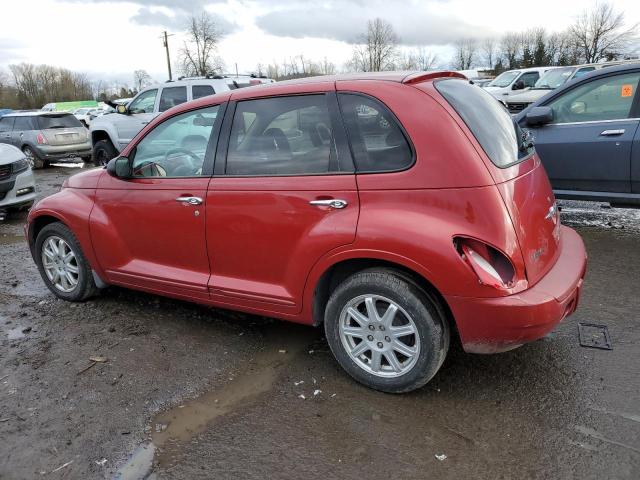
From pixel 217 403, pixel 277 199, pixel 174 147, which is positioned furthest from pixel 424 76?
pixel 217 403

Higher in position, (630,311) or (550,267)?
(550,267)

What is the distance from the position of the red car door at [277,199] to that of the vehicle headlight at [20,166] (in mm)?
6127

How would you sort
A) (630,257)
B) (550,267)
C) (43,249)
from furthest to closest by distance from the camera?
(630,257) < (43,249) < (550,267)

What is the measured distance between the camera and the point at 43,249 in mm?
4629

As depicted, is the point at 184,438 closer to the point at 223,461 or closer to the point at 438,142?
the point at 223,461

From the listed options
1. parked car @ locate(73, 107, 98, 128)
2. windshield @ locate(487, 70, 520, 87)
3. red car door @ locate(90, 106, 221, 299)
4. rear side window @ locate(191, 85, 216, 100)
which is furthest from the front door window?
parked car @ locate(73, 107, 98, 128)

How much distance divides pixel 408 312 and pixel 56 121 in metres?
14.6

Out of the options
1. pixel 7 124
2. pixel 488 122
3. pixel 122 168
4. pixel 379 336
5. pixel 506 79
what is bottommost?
pixel 379 336

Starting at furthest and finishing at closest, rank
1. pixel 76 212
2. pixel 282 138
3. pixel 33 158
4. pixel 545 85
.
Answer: pixel 545 85 → pixel 33 158 → pixel 76 212 → pixel 282 138

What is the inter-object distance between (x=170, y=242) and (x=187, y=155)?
64 centimetres

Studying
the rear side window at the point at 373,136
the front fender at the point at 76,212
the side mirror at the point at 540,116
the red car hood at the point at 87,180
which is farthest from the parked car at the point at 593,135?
the front fender at the point at 76,212

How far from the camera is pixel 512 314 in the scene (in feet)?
8.32

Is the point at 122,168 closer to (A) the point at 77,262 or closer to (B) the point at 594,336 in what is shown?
(A) the point at 77,262

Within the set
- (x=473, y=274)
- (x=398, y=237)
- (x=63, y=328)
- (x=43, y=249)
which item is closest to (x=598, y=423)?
(x=473, y=274)
